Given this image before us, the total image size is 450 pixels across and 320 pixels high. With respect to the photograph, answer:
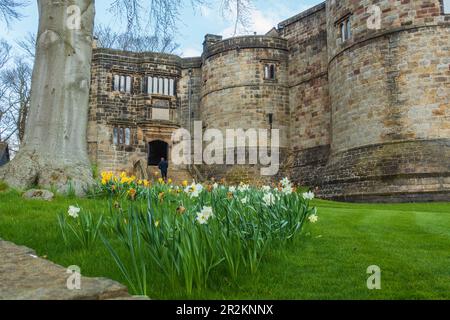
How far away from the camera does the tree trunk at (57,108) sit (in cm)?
753

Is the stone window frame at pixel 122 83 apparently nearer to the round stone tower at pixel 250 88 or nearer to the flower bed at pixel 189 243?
the round stone tower at pixel 250 88

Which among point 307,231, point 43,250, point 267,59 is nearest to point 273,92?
point 267,59

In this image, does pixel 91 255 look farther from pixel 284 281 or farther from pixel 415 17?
pixel 415 17

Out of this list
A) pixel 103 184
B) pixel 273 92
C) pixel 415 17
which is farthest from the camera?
pixel 273 92

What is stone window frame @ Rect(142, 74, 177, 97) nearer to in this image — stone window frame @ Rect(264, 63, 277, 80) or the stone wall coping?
the stone wall coping

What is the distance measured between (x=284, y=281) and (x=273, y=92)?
69.9 feet

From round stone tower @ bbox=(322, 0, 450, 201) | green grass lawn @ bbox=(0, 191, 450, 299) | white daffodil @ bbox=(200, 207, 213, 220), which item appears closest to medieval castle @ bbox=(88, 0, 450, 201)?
round stone tower @ bbox=(322, 0, 450, 201)

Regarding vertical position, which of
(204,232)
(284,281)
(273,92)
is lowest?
(284,281)

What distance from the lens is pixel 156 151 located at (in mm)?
28938

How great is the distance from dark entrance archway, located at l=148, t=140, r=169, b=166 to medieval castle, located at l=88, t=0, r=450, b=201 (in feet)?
0.24

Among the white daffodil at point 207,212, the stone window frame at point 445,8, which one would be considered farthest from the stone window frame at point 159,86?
the white daffodil at point 207,212

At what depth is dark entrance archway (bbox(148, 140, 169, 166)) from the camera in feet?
94.1

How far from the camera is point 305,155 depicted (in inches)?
879
